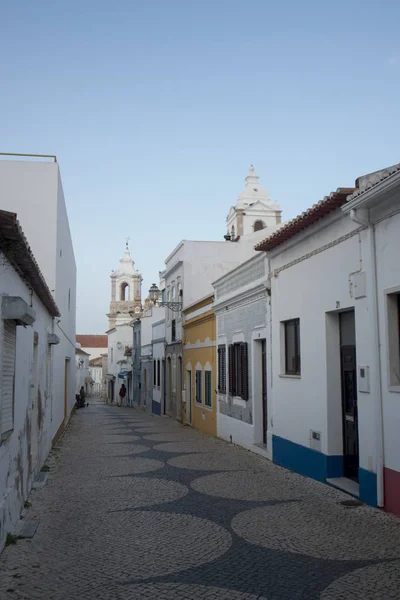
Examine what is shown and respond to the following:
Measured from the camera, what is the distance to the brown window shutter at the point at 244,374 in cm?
1316

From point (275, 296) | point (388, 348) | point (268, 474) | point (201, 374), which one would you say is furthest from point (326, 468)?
point (201, 374)

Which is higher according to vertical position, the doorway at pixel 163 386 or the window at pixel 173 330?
the window at pixel 173 330

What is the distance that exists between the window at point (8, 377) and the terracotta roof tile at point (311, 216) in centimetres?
468

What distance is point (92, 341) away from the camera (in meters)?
102

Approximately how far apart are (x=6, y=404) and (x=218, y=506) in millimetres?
3149

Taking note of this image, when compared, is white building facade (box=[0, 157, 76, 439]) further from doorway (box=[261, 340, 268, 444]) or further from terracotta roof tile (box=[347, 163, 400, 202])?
terracotta roof tile (box=[347, 163, 400, 202])

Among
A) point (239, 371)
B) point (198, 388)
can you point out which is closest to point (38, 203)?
point (239, 371)

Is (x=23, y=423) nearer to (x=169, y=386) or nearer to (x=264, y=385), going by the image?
(x=264, y=385)

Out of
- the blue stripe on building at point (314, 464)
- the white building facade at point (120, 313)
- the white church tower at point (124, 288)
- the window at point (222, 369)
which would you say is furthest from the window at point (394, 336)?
the white church tower at point (124, 288)

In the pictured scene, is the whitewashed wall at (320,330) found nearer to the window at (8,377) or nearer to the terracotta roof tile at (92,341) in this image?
the window at (8,377)

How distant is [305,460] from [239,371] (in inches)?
172

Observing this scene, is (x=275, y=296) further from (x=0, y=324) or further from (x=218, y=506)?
(x=0, y=324)

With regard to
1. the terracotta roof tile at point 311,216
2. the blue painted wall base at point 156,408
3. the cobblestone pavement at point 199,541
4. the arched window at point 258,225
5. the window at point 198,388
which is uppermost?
the arched window at point 258,225

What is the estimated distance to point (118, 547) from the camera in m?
5.80
